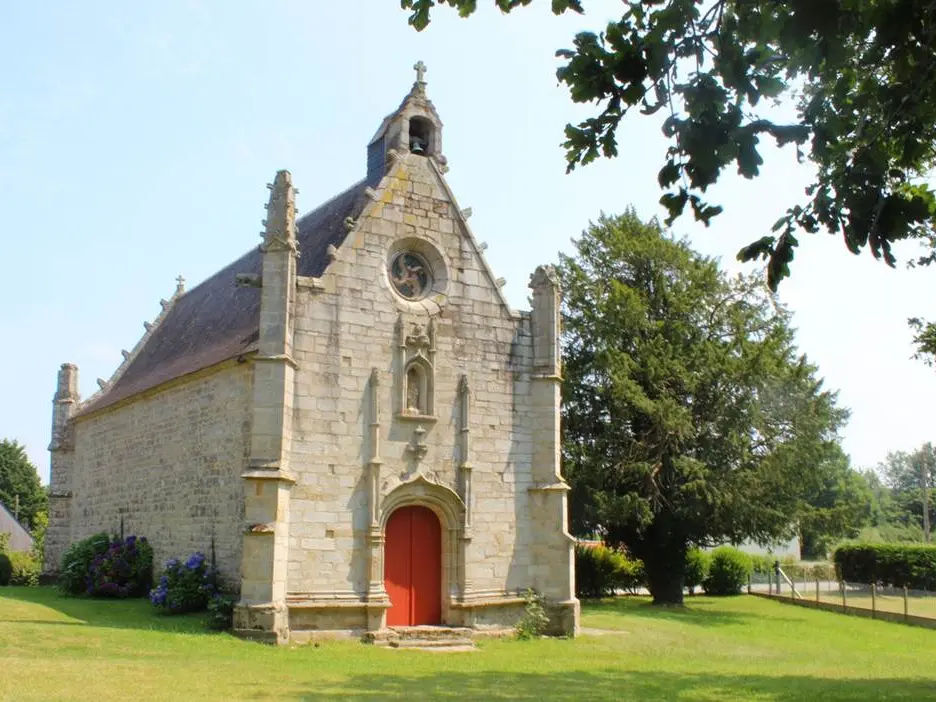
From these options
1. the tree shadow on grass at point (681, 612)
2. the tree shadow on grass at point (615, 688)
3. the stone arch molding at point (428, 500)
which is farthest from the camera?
the tree shadow on grass at point (681, 612)

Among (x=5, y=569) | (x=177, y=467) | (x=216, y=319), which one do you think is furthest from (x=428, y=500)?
(x=5, y=569)

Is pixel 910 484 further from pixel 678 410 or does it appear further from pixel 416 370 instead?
pixel 416 370

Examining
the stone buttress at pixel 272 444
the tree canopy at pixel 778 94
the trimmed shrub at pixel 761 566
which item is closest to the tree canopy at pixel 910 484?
the trimmed shrub at pixel 761 566

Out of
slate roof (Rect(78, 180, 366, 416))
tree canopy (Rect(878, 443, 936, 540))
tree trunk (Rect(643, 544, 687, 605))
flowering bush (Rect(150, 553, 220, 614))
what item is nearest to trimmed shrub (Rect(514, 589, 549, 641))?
flowering bush (Rect(150, 553, 220, 614))

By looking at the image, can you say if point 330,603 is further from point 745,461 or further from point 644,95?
point 745,461

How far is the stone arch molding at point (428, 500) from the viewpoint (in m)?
17.7

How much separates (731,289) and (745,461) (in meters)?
5.33

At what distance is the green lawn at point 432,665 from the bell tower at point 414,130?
9937 mm

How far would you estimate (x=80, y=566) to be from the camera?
74.8ft

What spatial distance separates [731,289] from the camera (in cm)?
2859

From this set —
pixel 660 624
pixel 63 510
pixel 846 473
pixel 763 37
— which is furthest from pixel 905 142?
pixel 846 473

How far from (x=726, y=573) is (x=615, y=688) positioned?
70.6 ft

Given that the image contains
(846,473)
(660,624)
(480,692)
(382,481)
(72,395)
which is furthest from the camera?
(846,473)

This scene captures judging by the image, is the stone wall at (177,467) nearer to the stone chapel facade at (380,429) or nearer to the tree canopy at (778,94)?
the stone chapel facade at (380,429)
